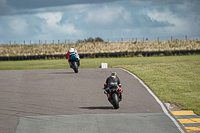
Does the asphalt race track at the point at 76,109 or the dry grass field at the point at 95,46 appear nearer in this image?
the asphalt race track at the point at 76,109

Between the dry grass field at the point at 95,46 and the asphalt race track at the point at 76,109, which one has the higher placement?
the dry grass field at the point at 95,46

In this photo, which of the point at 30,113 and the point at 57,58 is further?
the point at 57,58

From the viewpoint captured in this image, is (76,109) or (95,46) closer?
(76,109)

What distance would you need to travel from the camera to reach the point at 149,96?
14633 mm

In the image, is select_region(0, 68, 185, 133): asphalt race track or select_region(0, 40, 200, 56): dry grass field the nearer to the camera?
select_region(0, 68, 185, 133): asphalt race track

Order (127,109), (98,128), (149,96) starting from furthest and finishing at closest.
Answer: (149,96) < (127,109) < (98,128)

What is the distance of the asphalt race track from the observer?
9.58 metres

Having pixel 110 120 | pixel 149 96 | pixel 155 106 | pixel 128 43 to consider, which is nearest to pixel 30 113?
pixel 110 120

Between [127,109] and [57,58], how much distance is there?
3694 cm

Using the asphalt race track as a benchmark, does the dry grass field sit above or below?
above

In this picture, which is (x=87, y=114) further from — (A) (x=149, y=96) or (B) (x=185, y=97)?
(B) (x=185, y=97)

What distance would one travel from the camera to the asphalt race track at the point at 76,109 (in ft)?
31.4

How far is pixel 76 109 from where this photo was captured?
475 inches

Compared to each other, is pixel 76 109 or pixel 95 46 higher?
pixel 95 46
